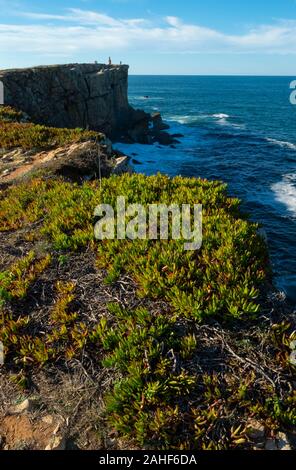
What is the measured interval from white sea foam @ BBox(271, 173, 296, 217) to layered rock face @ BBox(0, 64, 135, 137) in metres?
20.1

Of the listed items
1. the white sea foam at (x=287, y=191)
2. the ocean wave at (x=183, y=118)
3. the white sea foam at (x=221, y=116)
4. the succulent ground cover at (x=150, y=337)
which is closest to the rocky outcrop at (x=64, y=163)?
the succulent ground cover at (x=150, y=337)

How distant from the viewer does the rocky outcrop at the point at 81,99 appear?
3875cm

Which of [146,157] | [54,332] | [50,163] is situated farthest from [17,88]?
[54,332]

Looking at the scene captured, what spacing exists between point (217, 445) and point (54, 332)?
11.1ft

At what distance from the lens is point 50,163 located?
1515 centimetres

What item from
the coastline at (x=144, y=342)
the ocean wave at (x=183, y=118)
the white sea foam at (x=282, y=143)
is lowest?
the white sea foam at (x=282, y=143)

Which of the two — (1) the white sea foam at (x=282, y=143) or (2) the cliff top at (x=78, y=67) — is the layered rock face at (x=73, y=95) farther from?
(1) the white sea foam at (x=282, y=143)

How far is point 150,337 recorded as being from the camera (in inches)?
245

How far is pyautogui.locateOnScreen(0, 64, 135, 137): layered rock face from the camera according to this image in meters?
38.5

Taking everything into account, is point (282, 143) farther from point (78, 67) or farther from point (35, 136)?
point (35, 136)

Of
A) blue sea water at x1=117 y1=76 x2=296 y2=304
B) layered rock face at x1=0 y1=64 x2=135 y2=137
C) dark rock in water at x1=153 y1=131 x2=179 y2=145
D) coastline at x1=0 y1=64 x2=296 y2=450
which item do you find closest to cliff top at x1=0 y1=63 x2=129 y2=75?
layered rock face at x1=0 y1=64 x2=135 y2=137

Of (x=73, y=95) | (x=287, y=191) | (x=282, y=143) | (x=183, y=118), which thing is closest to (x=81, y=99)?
(x=73, y=95)

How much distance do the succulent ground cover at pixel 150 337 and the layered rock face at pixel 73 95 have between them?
2709cm

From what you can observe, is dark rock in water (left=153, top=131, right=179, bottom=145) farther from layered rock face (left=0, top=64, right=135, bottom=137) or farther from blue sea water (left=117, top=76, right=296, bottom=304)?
layered rock face (left=0, top=64, right=135, bottom=137)
